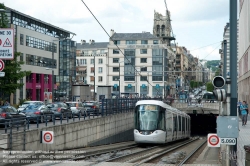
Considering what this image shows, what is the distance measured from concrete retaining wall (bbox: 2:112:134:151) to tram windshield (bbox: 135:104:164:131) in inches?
105

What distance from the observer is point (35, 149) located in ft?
66.5

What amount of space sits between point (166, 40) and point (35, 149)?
119473 millimetres

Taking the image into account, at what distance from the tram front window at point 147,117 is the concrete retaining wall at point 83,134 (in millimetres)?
2658

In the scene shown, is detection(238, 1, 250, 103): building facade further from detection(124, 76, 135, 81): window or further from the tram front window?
detection(124, 76, 135, 81): window

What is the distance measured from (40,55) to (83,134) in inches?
1880

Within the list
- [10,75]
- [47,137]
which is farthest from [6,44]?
[10,75]

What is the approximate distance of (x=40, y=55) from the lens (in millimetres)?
73375

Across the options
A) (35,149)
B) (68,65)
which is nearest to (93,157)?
(35,149)

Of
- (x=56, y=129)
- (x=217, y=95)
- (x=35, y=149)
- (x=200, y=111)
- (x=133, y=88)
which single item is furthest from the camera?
(x=133, y=88)

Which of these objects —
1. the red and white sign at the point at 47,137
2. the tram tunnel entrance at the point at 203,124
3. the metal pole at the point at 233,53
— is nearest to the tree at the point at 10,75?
the red and white sign at the point at 47,137

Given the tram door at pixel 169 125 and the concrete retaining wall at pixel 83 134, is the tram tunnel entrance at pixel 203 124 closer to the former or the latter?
the concrete retaining wall at pixel 83 134

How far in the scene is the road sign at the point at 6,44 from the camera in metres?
17.4

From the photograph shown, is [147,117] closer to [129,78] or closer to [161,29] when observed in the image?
[129,78]

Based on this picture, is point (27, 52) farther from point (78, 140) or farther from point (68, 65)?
point (78, 140)
